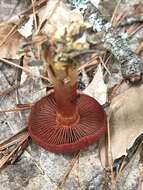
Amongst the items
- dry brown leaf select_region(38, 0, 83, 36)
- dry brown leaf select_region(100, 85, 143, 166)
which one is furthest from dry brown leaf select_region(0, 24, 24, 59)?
dry brown leaf select_region(100, 85, 143, 166)

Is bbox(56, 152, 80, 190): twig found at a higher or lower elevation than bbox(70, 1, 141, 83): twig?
lower

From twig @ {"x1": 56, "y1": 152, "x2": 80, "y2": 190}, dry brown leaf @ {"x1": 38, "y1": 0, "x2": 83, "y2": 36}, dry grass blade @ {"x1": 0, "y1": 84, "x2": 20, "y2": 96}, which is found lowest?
twig @ {"x1": 56, "y1": 152, "x2": 80, "y2": 190}

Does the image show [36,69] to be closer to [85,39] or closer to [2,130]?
[2,130]

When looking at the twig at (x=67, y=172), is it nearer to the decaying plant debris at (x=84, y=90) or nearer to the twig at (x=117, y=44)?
the decaying plant debris at (x=84, y=90)

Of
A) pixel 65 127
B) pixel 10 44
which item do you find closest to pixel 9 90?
pixel 10 44

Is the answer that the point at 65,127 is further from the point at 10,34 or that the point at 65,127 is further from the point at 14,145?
the point at 10,34

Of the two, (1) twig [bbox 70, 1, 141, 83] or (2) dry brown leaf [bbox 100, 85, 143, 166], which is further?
(1) twig [bbox 70, 1, 141, 83]

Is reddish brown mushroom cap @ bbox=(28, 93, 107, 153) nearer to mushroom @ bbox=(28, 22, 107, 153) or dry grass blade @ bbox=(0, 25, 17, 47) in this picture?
mushroom @ bbox=(28, 22, 107, 153)

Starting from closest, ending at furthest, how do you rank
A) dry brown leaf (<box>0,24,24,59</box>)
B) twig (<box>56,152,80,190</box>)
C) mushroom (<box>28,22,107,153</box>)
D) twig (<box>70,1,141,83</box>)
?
1. mushroom (<box>28,22,107,153</box>)
2. twig (<box>56,152,80,190</box>)
3. twig (<box>70,1,141,83</box>)
4. dry brown leaf (<box>0,24,24,59</box>)
